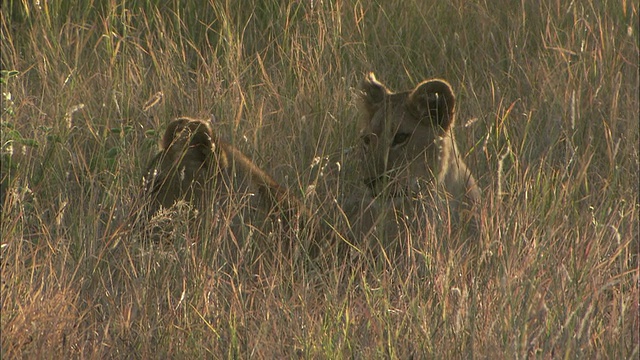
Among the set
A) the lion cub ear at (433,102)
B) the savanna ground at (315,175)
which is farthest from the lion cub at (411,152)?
the savanna ground at (315,175)

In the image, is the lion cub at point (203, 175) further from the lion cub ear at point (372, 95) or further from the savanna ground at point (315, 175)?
the lion cub ear at point (372, 95)

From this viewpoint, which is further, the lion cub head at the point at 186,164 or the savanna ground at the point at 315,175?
the lion cub head at the point at 186,164

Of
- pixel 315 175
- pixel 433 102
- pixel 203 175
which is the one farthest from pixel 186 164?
pixel 433 102

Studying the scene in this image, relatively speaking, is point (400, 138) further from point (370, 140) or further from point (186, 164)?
point (186, 164)

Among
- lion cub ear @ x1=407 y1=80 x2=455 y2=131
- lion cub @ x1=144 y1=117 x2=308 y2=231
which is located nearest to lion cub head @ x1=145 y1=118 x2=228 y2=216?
lion cub @ x1=144 y1=117 x2=308 y2=231

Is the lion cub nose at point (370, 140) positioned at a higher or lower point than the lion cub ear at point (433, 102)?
lower

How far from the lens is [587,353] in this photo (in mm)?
3174

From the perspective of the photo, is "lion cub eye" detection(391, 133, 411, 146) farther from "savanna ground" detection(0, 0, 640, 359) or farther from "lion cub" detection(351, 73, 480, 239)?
"savanna ground" detection(0, 0, 640, 359)

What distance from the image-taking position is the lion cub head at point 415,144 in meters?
5.18

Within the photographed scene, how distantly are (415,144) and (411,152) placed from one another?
0.14 ft

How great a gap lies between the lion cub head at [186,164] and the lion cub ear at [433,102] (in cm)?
→ 96

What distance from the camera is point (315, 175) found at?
18.3ft

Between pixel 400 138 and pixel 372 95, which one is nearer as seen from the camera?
pixel 400 138

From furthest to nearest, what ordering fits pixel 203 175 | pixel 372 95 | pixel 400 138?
pixel 372 95 → pixel 400 138 → pixel 203 175
